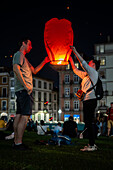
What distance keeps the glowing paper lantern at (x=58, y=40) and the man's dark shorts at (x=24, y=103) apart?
1.42 metres

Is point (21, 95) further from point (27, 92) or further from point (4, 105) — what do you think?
point (4, 105)

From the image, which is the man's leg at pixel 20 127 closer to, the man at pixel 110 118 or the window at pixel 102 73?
the man at pixel 110 118

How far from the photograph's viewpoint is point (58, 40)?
6129mm

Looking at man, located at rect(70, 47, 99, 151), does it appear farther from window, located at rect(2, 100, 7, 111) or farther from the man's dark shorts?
window, located at rect(2, 100, 7, 111)

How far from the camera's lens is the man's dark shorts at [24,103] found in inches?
195

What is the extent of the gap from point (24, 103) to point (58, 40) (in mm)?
1907

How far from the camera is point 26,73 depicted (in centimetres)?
524

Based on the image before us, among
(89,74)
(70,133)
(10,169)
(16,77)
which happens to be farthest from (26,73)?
(70,133)

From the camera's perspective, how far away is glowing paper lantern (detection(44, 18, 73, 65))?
608cm

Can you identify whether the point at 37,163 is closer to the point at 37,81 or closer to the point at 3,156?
the point at 3,156

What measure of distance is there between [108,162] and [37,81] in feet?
219

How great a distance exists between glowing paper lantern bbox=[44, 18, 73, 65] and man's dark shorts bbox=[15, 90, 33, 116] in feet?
4.66

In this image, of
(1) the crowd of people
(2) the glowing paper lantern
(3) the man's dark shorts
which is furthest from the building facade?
(3) the man's dark shorts

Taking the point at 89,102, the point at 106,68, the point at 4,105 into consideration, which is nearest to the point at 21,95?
the point at 89,102
